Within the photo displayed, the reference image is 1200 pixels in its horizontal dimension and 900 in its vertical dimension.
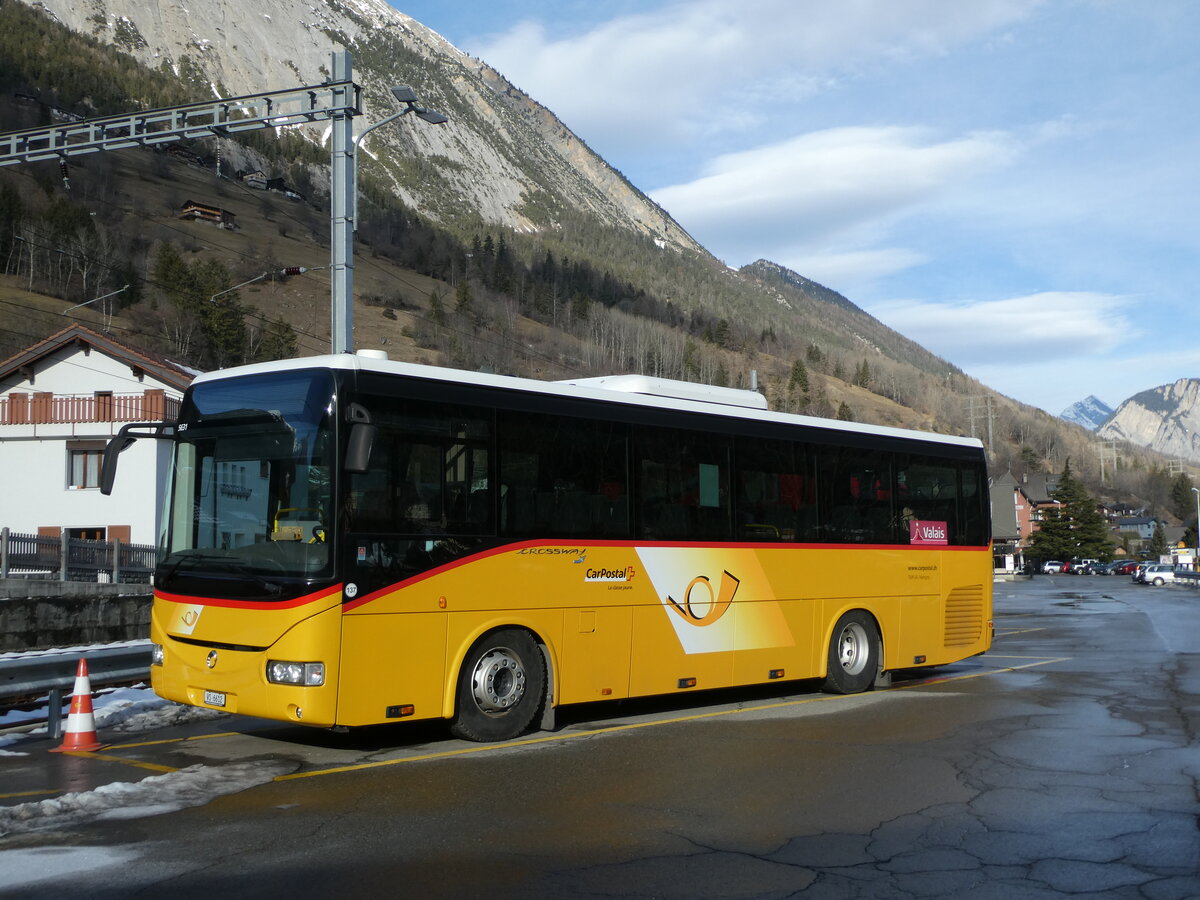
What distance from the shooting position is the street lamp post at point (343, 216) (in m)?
15.4

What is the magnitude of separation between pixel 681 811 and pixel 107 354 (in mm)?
44773

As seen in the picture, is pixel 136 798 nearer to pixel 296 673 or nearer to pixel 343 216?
pixel 296 673

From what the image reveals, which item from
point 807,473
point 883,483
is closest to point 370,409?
point 807,473

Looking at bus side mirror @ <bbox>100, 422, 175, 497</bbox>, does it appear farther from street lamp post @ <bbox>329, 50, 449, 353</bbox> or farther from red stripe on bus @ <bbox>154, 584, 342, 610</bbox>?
street lamp post @ <bbox>329, 50, 449, 353</bbox>

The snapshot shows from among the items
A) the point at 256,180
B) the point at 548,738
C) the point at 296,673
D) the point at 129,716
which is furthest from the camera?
the point at 256,180

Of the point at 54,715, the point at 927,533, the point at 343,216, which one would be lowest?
the point at 54,715

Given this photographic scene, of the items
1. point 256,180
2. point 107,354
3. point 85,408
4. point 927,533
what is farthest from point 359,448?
point 256,180

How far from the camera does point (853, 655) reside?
558 inches

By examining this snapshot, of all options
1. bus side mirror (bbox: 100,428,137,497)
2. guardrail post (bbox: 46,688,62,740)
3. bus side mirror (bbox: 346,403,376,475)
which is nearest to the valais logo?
bus side mirror (bbox: 346,403,376,475)

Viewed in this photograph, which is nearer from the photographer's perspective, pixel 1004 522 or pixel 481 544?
pixel 481 544

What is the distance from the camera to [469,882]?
226 inches

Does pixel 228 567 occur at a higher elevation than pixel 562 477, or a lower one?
lower

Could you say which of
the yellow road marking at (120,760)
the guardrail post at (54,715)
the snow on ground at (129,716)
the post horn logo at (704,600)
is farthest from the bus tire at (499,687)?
the guardrail post at (54,715)

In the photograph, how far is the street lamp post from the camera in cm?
1536
